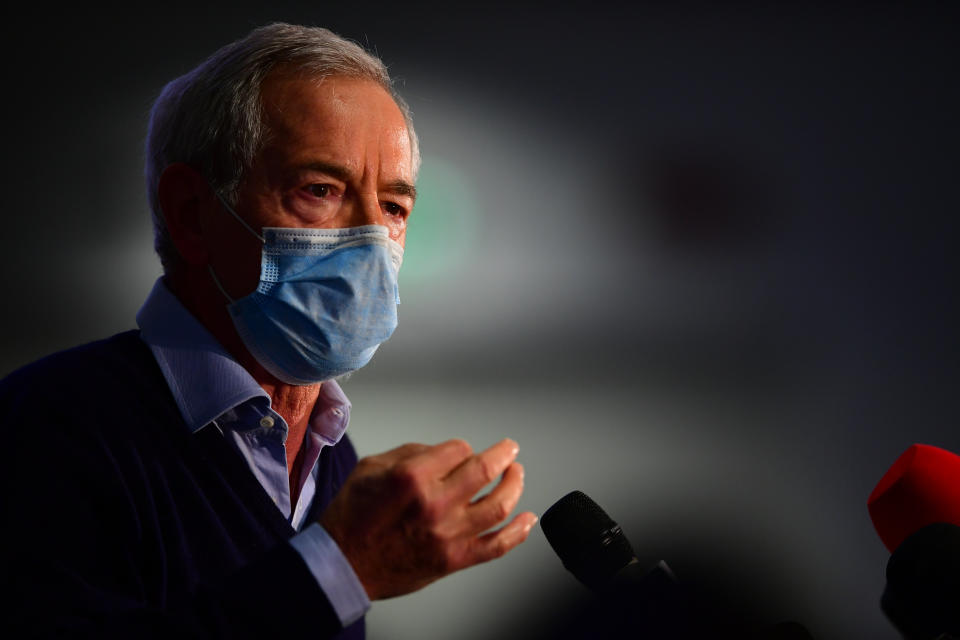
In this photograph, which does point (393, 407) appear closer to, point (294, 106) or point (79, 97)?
point (79, 97)

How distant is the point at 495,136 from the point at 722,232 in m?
0.95

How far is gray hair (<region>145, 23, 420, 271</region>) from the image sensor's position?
111 centimetres

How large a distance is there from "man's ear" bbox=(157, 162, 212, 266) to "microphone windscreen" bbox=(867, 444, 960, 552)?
98 cm

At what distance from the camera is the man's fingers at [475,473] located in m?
0.72

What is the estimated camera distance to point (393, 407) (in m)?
2.55

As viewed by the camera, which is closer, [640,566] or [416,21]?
[640,566]

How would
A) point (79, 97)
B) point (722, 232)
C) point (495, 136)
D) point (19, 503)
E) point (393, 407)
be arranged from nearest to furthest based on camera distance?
point (19, 503), point (79, 97), point (393, 407), point (495, 136), point (722, 232)

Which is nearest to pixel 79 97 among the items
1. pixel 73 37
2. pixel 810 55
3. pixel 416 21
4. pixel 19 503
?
pixel 73 37

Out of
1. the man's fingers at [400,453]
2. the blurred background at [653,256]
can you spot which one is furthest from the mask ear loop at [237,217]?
the blurred background at [653,256]

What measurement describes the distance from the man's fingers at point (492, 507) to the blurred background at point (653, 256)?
1806 mm

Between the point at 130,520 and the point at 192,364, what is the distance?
240 mm

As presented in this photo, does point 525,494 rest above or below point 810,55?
below

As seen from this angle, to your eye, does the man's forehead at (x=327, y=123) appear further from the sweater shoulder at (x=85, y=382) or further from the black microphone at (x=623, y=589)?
the black microphone at (x=623, y=589)

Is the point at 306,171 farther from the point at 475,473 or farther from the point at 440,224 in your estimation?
the point at 440,224
